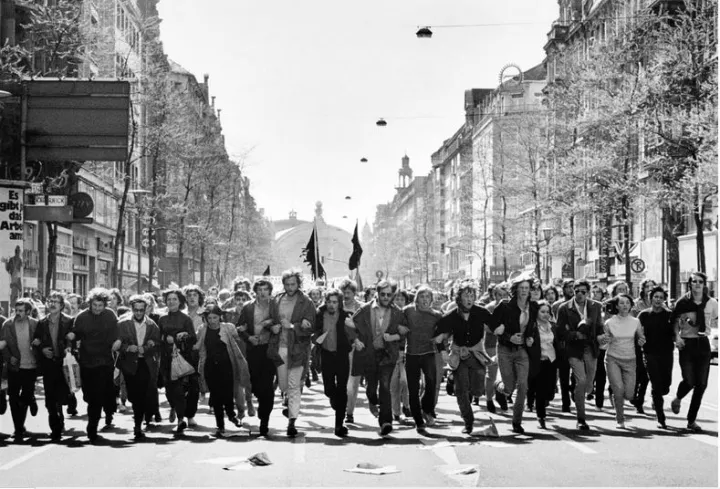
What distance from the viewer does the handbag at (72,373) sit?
554 inches

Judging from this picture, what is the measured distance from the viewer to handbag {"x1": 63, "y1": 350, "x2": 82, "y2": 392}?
14.1 m

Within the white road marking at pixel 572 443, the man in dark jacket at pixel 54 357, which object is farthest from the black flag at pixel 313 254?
the white road marking at pixel 572 443

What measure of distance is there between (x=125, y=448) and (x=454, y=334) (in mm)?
3781

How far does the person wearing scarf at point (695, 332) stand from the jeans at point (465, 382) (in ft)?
7.61

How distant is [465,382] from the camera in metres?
13.8

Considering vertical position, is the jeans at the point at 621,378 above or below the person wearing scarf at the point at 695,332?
below

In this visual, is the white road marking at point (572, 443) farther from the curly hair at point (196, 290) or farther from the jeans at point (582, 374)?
the curly hair at point (196, 290)

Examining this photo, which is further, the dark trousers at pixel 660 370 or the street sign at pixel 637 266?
the street sign at pixel 637 266

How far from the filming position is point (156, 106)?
44.8 meters

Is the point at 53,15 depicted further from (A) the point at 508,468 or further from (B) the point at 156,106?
(A) the point at 508,468

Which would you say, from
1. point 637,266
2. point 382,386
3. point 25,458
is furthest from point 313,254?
point 25,458

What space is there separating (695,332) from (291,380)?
15.0ft

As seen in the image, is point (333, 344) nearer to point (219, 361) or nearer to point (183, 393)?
point (219, 361)

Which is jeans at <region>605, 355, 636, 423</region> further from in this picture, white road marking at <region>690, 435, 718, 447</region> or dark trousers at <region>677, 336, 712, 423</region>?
white road marking at <region>690, 435, 718, 447</region>
